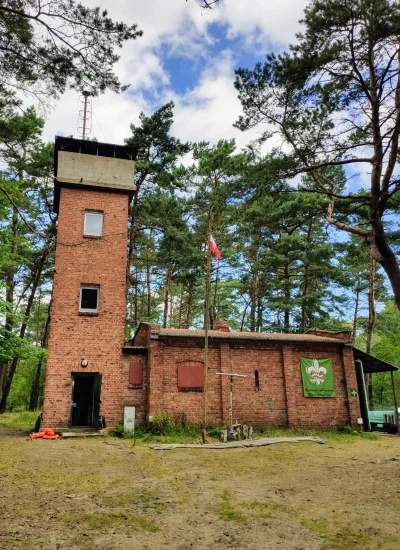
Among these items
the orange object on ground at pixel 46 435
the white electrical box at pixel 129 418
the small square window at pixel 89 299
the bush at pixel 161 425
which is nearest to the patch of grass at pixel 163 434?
the bush at pixel 161 425

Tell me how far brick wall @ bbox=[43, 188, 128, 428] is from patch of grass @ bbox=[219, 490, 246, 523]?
8.62 meters

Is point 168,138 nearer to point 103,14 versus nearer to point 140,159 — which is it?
point 140,159

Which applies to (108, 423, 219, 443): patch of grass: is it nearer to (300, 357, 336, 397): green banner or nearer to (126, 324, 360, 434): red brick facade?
(126, 324, 360, 434): red brick facade

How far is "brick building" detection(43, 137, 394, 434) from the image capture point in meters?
14.7

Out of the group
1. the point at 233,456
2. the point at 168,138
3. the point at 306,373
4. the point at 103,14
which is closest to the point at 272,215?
the point at 168,138

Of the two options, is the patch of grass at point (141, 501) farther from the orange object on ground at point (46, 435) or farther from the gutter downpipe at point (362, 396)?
the gutter downpipe at point (362, 396)

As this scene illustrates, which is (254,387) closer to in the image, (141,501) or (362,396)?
(362,396)

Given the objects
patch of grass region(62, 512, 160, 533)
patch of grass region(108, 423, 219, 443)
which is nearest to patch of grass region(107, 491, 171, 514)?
patch of grass region(62, 512, 160, 533)

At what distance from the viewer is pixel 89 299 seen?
15.6 metres

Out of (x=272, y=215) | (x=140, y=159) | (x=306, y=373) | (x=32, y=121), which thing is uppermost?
(x=32, y=121)

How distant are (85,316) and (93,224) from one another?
12.8 ft

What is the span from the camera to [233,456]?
10938 millimetres

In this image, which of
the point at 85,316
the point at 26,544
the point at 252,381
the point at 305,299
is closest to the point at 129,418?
the point at 85,316

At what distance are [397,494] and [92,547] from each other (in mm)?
5513
